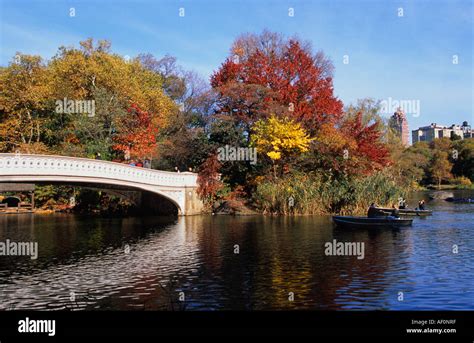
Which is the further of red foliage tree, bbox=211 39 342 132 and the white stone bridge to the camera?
red foliage tree, bbox=211 39 342 132

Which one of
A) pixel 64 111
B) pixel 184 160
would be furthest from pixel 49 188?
pixel 184 160

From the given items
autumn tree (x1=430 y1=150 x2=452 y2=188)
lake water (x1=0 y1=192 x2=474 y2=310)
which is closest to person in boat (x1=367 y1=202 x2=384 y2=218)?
lake water (x1=0 y1=192 x2=474 y2=310)

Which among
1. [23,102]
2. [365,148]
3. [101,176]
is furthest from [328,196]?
[23,102]

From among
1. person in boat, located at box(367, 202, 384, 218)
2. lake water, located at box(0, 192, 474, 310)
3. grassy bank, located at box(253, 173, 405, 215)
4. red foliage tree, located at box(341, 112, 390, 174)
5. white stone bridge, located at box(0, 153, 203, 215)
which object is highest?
red foliage tree, located at box(341, 112, 390, 174)

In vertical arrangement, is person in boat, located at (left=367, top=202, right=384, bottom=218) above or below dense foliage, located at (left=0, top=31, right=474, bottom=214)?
below

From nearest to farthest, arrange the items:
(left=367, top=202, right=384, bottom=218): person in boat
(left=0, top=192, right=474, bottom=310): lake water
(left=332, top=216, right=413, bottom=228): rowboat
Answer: (left=0, top=192, right=474, bottom=310): lake water → (left=332, top=216, right=413, bottom=228): rowboat → (left=367, top=202, right=384, bottom=218): person in boat

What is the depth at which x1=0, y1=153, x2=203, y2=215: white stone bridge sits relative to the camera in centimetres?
2407

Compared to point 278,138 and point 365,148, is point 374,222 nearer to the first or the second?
point 278,138

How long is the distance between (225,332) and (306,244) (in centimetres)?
1242

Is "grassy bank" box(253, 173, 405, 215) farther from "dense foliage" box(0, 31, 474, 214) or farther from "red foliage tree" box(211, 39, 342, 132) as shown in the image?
A: "red foliage tree" box(211, 39, 342, 132)

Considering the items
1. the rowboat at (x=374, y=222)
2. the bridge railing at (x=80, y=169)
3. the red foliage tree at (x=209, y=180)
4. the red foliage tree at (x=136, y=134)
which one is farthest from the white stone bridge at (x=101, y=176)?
the rowboat at (x=374, y=222)

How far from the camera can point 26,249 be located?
22094mm

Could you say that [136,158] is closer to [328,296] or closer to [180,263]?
[180,263]

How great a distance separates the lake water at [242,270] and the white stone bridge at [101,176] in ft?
10.4
